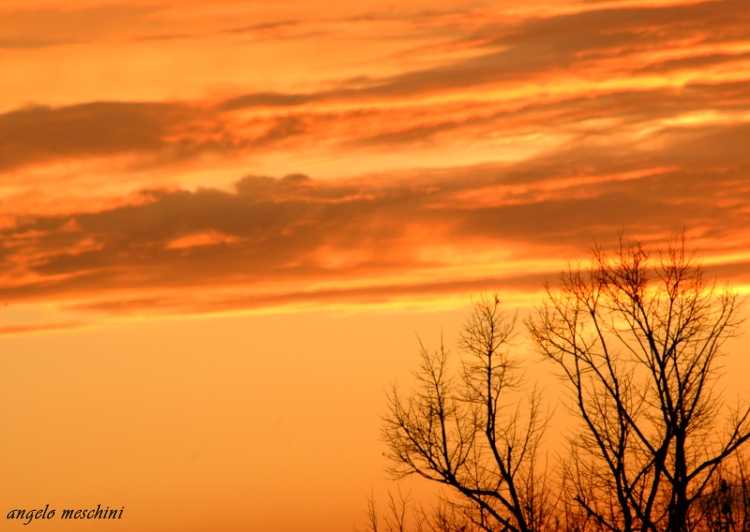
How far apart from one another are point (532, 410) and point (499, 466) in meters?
2.76

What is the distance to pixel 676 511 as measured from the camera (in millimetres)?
36969

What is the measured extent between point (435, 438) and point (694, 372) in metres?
9.27

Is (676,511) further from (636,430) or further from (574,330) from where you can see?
(574,330)

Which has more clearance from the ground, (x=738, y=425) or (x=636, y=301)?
(x=636, y=301)

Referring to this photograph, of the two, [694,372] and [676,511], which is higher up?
[694,372]

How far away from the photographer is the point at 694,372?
38.3 metres

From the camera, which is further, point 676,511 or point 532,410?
point 532,410

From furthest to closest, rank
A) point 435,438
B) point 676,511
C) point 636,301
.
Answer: point 435,438
point 636,301
point 676,511

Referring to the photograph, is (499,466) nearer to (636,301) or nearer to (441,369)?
(441,369)

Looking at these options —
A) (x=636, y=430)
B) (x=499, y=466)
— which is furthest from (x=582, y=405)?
(x=499, y=466)

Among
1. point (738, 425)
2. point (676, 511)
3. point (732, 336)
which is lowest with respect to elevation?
point (676, 511)

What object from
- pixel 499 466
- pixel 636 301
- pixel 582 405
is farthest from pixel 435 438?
pixel 636 301

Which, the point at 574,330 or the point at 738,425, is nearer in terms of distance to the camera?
the point at 738,425

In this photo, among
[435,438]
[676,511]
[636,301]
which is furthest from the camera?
[435,438]
